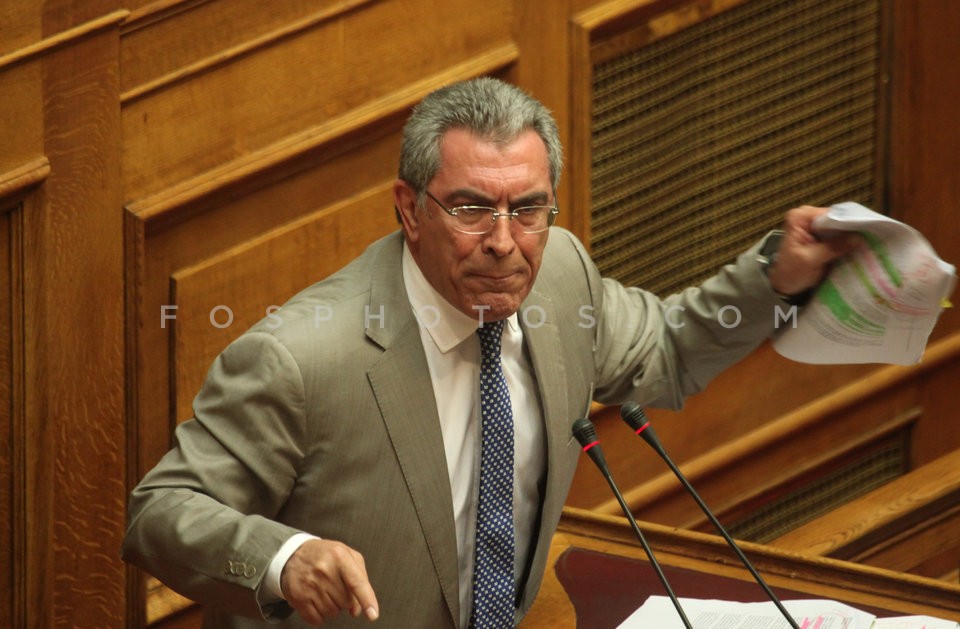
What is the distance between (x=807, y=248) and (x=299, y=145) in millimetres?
1117

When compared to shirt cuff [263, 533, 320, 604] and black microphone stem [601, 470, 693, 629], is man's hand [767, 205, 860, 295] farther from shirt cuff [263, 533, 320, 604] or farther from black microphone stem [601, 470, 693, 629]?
shirt cuff [263, 533, 320, 604]

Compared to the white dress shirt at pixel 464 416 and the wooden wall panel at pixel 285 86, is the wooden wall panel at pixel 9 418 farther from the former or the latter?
the white dress shirt at pixel 464 416

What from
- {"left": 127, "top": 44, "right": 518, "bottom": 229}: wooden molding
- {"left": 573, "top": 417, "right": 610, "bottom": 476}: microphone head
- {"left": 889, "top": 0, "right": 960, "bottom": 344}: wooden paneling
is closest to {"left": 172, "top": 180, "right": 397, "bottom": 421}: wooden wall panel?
{"left": 127, "top": 44, "right": 518, "bottom": 229}: wooden molding

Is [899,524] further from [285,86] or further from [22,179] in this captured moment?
[22,179]

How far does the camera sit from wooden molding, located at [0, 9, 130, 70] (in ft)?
8.92

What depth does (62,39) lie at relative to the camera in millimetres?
2766

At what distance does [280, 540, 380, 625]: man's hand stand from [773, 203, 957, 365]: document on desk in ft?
2.82

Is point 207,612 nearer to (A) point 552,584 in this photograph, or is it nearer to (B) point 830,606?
(A) point 552,584

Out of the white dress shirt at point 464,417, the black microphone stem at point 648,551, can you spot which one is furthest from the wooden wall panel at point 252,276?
the black microphone stem at point 648,551

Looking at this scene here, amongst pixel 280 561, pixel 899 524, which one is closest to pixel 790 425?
pixel 899 524

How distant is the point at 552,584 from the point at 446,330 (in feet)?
1.52

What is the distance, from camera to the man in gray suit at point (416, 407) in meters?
2.17

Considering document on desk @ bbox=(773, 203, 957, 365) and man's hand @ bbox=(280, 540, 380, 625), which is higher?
document on desk @ bbox=(773, 203, 957, 365)

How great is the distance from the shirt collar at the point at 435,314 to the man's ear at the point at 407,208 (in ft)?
0.19
